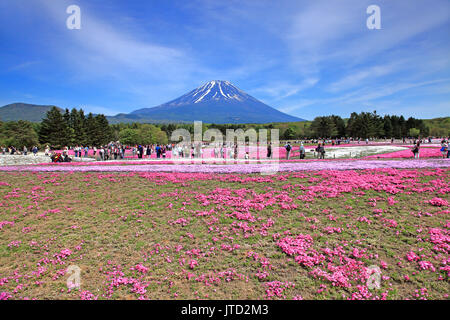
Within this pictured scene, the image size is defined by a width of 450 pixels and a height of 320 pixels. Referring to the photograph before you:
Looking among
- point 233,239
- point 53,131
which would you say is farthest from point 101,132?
point 233,239

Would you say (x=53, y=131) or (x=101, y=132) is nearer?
(x=53, y=131)

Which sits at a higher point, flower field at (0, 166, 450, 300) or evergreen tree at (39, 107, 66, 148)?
evergreen tree at (39, 107, 66, 148)

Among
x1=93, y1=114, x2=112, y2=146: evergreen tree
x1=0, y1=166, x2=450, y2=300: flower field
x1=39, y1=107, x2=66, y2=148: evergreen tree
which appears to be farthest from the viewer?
x1=93, y1=114, x2=112, y2=146: evergreen tree

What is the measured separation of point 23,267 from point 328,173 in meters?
17.9

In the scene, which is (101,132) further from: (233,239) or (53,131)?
(233,239)

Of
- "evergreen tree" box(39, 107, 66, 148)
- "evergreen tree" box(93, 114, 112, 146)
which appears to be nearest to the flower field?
"evergreen tree" box(39, 107, 66, 148)

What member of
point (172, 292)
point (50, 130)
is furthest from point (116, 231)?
point (50, 130)

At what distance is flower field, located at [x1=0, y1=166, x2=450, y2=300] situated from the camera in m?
6.66

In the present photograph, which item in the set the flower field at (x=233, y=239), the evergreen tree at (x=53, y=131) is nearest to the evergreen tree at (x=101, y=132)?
the evergreen tree at (x=53, y=131)

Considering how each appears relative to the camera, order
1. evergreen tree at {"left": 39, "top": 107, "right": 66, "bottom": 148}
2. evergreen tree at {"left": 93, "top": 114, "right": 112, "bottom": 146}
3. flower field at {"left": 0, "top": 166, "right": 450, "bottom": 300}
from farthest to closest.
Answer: evergreen tree at {"left": 93, "top": 114, "right": 112, "bottom": 146} < evergreen tree at {"left": 39, "top": 107, "right": 66, "bottom": 148} < flower field at {"left": 0, "top": 166, "right": 450, "bottom": 300}

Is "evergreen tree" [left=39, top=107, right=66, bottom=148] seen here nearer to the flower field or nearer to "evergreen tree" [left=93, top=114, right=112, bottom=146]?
"evergreen tree" [left=93, top=114, right=112, bottom=146]

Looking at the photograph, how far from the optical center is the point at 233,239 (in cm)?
912
